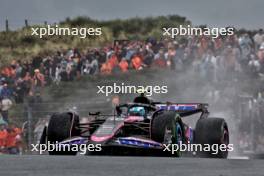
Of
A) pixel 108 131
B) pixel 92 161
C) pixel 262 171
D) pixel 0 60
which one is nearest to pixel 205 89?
pixel 0 60

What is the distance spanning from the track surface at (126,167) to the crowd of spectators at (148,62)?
531 inches

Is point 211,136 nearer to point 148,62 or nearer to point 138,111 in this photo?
point 138,111

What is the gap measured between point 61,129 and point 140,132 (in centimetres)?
151

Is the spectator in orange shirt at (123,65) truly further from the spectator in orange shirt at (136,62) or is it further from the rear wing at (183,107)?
the rear wing at (183,107)

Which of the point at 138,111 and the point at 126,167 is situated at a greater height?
the point at 138,111

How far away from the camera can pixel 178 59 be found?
27.8 meters

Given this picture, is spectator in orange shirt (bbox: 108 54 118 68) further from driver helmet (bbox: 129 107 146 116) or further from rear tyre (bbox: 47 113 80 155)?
rear tyre (bbox: 47 113 80 155)

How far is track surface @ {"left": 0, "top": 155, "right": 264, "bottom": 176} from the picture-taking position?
10.8 metres

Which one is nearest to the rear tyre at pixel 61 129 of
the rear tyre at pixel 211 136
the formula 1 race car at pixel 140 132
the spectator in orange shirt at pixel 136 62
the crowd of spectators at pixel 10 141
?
the formula 1 race car at pixel 140 132

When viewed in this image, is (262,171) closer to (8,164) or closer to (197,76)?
(8,164)

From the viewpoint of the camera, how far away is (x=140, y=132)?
1797 centimetres

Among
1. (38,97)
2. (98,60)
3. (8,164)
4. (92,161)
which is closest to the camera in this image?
(8,164)

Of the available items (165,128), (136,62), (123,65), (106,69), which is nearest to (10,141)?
(106,69)

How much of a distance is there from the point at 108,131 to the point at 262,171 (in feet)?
20.5
